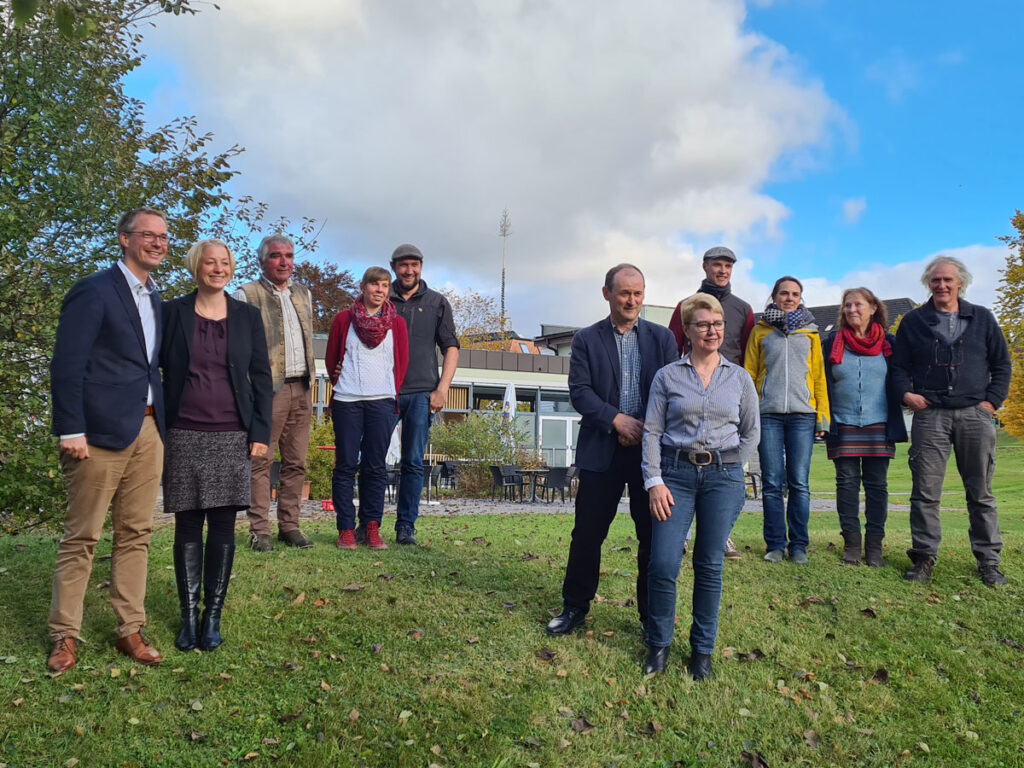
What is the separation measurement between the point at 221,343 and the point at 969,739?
4226mm

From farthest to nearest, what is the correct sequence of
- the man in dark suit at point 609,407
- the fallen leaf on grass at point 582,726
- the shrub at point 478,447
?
the shrub at point 478,447 < the man in dark suit at point 609,407 < the fallen leaf on grass at point 582,726

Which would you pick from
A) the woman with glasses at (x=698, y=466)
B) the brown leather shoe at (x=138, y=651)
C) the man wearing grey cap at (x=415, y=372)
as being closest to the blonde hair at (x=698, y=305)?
the woman with glasses at (x=698, y=466)

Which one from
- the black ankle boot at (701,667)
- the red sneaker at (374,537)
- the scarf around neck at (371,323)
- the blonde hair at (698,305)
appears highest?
the scarf around neck at (371,323)

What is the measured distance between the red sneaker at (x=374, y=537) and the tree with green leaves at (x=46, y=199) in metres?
2.47

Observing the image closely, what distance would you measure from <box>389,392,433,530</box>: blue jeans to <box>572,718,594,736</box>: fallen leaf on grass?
3.07 meters

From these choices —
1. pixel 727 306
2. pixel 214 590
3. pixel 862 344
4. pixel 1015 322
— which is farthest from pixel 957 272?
pixel 1015 322

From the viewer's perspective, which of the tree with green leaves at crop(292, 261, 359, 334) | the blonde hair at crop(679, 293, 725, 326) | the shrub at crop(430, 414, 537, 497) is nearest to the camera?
the blonde hair at crop(679, 293, 725, 326)

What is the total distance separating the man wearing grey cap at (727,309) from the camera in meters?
6.37

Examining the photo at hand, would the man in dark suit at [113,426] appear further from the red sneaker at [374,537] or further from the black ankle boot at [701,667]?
the black ankle boot at [701,667]

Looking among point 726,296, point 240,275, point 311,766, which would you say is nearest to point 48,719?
point 311,766

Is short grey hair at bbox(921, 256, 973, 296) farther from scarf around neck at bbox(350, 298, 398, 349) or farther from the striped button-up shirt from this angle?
scarf around neck at bbox(350, 298, 398, 349)

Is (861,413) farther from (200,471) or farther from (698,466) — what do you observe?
(200,471)

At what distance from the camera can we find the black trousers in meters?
4.58

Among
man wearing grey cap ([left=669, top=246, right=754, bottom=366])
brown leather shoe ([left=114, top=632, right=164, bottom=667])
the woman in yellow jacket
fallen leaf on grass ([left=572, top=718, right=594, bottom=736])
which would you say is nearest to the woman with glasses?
fallen leaf on grass ([left=572, top=718, right=594, bottom=736])
